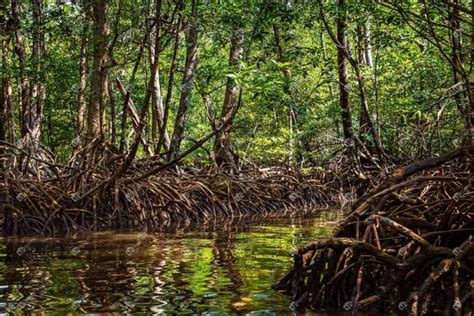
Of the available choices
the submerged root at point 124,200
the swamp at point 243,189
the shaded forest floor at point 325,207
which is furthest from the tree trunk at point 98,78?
the submerged root at point 124,200

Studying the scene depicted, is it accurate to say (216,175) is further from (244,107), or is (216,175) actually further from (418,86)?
(244,107)

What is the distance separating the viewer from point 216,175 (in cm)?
1102

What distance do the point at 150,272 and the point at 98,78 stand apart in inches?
210

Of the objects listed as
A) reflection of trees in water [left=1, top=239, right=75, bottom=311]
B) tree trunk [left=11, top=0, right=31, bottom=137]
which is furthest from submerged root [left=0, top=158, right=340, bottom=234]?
tree trunk [left=11, top=0, right=31, bottom=137]

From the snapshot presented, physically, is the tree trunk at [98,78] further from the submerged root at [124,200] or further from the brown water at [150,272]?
the brown water at [150,272]

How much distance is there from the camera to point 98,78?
978 cm

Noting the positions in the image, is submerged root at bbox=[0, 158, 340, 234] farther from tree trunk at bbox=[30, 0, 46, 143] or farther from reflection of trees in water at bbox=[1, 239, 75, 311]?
tree trunk at bbox=[30, 0, 46, 143]

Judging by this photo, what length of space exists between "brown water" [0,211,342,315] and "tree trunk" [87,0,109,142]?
243 centimetres

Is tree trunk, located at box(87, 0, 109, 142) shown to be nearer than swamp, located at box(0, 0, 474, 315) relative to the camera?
No

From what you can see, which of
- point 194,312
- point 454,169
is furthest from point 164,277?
point 454,169

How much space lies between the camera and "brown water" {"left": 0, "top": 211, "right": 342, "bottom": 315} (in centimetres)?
391

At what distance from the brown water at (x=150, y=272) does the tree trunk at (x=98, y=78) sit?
243 centimetres

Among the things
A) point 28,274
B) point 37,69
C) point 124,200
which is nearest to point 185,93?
point 37,69

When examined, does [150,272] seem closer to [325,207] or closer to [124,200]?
[124,200]
